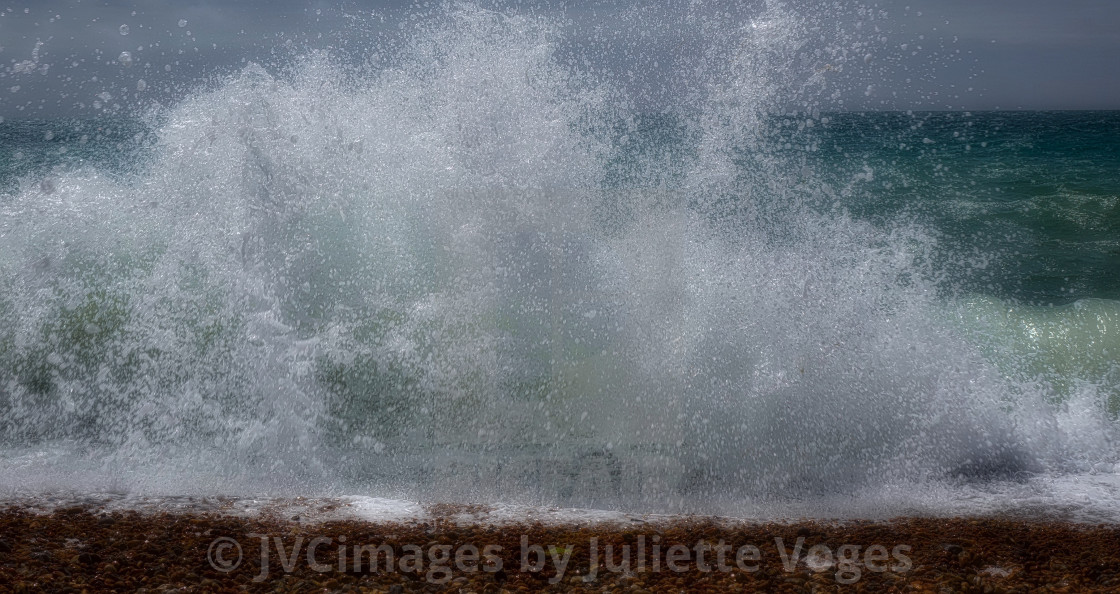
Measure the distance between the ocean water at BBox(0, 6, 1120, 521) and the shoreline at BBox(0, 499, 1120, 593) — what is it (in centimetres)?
43

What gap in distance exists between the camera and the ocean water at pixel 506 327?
465 centimetres

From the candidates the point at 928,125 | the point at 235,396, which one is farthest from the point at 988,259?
the point at 928,125

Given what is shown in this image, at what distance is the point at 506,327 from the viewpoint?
5613mm

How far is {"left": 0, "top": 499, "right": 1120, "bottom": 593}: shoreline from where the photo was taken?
9.87ft

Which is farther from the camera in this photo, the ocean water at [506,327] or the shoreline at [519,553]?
the ocean water at [506,327]

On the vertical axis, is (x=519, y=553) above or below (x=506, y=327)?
below

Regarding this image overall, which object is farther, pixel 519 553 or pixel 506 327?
pixel 506 327

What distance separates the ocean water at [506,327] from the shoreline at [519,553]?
0.43 meters

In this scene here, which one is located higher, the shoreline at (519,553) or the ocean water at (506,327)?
the ocean water at (506,327)

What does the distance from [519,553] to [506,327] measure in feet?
7.95

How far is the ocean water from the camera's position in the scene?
465 cm

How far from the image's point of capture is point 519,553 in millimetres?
3346

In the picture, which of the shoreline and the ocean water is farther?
the ocean water

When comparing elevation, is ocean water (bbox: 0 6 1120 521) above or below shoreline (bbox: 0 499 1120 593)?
above
